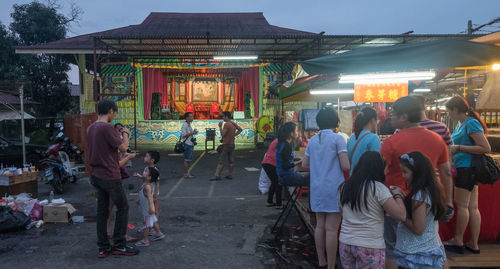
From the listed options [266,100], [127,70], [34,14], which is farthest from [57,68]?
[266,100]

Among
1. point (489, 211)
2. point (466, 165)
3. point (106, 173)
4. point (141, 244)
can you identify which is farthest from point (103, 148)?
point (489, 211)

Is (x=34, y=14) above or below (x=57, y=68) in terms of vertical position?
above

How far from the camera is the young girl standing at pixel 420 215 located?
259 centimetres

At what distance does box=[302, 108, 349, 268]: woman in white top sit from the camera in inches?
147

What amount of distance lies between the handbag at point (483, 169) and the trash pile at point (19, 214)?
660 centimetres

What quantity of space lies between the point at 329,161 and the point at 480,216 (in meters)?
2.11

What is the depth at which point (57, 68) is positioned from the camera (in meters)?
21.7

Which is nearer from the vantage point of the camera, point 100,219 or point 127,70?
point 100,219

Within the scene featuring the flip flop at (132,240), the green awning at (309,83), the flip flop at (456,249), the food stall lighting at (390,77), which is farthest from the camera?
the green awning at (309,83)

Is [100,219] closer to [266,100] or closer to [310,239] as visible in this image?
[310,239]

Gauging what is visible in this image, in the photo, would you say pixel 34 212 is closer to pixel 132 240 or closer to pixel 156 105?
pixel 132 240

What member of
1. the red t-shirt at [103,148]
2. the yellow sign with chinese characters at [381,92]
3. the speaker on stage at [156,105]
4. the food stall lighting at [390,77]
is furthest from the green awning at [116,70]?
the red t-shirt at [103,148]

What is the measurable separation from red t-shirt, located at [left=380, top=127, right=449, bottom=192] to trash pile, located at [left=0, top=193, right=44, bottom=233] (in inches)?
227

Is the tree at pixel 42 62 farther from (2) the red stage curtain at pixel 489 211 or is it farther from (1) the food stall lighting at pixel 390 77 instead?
(2) the red stage curtain at pixel 489 211
